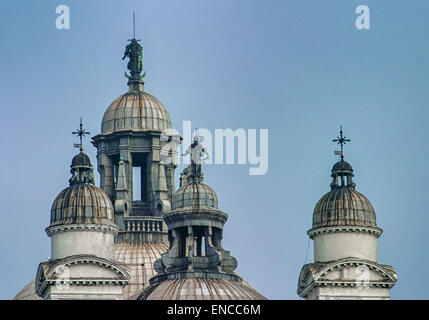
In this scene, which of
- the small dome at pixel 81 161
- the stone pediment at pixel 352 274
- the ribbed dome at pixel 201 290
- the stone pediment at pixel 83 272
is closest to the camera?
the stone pediment at pixel 83 272

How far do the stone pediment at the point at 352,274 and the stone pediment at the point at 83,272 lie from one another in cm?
1561

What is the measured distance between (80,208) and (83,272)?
19.8 ft

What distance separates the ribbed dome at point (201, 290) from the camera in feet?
620

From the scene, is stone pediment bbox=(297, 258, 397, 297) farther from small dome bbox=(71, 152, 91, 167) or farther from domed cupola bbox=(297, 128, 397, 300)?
small dome bbox=(71, 152, 91, 167)

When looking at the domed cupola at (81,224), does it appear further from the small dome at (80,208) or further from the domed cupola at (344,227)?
the domed cupola at (344,227)

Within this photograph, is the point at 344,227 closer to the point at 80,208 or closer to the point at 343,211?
the point at 343,211

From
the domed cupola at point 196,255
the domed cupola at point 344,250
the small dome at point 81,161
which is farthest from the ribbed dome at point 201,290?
the small dome at point 81,161

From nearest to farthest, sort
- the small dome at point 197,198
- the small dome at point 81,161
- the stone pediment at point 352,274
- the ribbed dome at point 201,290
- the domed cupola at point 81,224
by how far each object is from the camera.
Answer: the ribbed dome at point 201,290
the stone pediment at point 352,274
the domed cupola at point 81,224
the small dome at point 81,161
the small dome at point 197,198

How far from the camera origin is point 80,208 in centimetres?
19238

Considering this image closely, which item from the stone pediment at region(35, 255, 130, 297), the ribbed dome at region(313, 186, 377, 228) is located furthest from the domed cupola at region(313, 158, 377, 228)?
the stone pediment at region(35, 255, 130, 297)

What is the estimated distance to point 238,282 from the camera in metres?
196

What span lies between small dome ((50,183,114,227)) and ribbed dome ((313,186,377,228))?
17.4 meters

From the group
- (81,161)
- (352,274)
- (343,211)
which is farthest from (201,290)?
(81,161)
